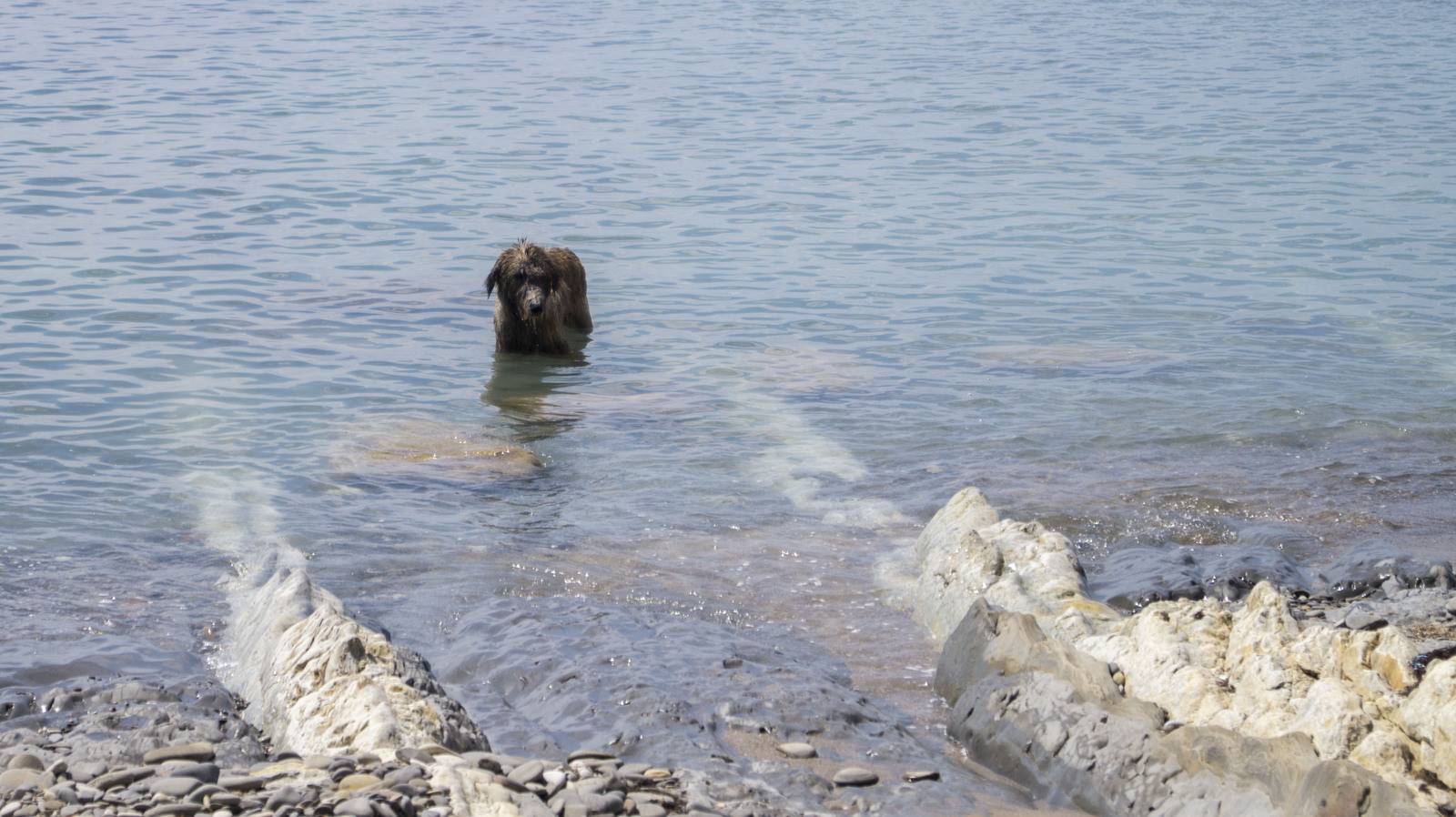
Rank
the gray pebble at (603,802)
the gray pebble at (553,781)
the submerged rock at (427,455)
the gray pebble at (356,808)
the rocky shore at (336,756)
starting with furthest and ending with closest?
the submerged rock at (427,455), the gray pebble at (553,781), the gray pebble at (603,802), the rocky shore at (336,756), the gray pebble at (356,808)

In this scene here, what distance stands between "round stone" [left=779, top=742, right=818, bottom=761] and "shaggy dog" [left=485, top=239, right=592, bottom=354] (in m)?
7.13

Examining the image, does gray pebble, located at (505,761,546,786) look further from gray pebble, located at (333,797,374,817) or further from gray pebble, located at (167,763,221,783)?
gray pebble, located at (167,763,221,783)

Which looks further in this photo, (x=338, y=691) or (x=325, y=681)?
(x=325, y=681)

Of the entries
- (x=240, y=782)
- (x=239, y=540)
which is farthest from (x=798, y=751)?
(x=239, y=540)

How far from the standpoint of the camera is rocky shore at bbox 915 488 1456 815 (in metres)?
3.91

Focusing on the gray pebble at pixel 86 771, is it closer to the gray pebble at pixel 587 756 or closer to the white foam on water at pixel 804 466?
the gray pebble at pixel 587 756

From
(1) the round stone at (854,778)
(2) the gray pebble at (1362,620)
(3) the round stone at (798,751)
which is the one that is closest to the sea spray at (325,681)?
(3) the round stone at (798,751)

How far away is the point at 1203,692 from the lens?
4.56 meters

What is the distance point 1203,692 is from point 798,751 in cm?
144

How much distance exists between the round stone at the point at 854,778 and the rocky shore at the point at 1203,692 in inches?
19.4

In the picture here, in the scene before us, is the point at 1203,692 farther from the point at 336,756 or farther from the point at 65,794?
the point at 65,794

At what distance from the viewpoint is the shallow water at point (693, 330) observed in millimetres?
7090

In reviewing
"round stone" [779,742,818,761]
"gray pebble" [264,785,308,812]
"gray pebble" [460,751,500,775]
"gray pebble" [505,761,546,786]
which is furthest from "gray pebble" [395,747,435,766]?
"round stone" [779,742,818,761]

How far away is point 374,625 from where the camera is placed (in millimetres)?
5984
